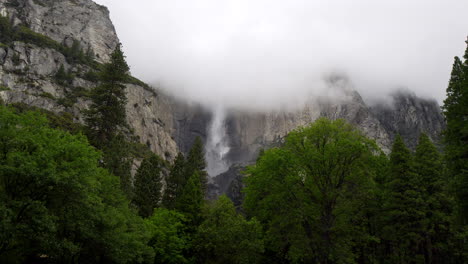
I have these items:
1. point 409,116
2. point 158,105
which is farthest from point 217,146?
point 409,116

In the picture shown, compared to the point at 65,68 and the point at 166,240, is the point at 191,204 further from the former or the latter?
the point at 65,68

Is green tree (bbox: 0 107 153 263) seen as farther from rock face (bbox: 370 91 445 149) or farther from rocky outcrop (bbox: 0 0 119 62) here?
rock face (bbox: 370 91 445 149)

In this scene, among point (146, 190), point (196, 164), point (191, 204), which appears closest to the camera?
point (191, 204)

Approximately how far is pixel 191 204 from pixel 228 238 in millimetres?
10908

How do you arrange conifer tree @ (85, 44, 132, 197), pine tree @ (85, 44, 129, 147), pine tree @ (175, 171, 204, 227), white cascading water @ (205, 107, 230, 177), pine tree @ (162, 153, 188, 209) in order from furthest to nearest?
1. white cascading water @ (205, 107, 230, 177)
2. pine tree @ (162, 153, 188, 209)
3. pine tree @ (175, 171, 204, 227)
4. pine tree @ (85, 44, 129, 147)
5. conifer tree @ (85, 44, 132, 197)

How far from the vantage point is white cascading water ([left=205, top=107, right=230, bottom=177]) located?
156788mm

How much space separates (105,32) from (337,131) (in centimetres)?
13376

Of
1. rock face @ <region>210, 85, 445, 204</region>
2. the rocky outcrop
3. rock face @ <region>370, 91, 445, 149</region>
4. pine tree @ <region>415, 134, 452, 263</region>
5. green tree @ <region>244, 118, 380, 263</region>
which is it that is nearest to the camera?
green tree @ <region>244, 118, 380, 263</region>

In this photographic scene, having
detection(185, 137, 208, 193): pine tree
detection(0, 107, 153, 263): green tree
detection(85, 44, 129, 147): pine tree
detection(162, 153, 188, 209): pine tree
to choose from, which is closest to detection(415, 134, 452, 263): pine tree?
detection(0, 107, 153, 263): green tree

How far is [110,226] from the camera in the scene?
77.0 ft

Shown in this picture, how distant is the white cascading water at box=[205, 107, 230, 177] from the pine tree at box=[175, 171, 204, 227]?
363 ft

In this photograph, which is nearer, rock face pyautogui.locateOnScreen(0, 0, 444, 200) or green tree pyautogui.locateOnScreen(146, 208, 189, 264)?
green tree pyautogui.locateOnScreen(146, 208, 189, 264)

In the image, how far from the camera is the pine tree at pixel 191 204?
41781 millimetres

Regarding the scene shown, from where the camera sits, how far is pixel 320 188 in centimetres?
2538
